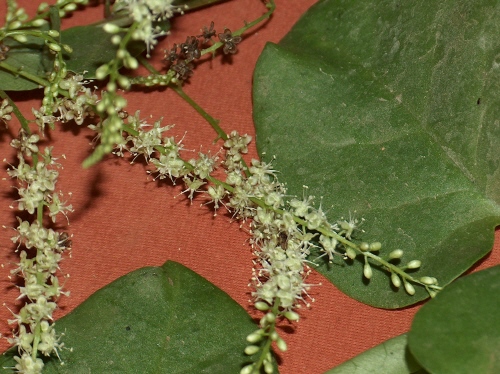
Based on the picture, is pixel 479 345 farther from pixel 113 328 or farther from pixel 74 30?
pixel 74 30

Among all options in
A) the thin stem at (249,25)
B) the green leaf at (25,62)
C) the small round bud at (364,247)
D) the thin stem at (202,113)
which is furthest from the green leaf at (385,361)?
the green leaf at (25,62)

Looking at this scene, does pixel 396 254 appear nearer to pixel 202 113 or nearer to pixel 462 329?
pixel 462 329

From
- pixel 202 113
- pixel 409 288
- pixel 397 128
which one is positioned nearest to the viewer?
pixel 409 288

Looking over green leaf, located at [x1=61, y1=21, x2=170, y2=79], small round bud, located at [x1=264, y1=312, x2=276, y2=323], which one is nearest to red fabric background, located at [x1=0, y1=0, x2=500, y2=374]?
Result: green leaf, located at [x1=61, y1=21, x2=170, y2=79]

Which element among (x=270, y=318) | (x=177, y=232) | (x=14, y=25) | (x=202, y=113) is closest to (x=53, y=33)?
(x=14, y=25)

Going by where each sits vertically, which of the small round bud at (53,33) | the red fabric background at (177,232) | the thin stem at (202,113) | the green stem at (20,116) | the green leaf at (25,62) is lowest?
the red fabric background at (177,232)

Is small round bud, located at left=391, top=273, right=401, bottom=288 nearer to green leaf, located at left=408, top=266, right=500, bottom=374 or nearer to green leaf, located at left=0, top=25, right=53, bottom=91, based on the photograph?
green leaf, located at left=408, top=266, right=500, bottom=374

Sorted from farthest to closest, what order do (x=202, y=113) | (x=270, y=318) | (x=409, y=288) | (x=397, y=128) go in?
(x=202, y=113), (x=397, y=128), (x=409, y=288), (x=270, y=318)

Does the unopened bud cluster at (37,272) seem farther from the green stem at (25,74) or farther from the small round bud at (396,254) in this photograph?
the small round bud at (396,254)
